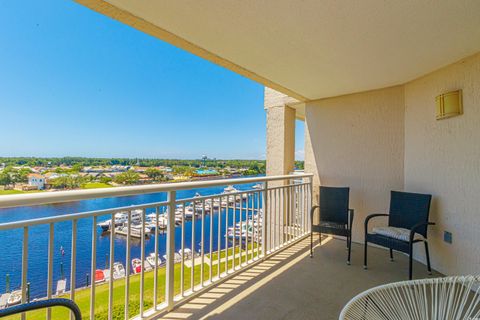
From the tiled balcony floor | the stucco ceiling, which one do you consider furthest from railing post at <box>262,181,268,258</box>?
the stucco ceiling

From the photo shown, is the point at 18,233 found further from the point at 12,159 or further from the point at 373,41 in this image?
the point at 373,41

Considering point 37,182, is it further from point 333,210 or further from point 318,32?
point 333,210

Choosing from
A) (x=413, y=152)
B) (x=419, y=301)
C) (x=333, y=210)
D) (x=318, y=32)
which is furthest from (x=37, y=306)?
(x=413, y=152)

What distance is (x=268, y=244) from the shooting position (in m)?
3.51

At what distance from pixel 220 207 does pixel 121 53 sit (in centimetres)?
1447

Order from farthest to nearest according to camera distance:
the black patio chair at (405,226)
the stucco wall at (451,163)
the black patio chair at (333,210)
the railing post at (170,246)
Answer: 1. the black patio chair at (333,210)
2. the black patio chair at (405,226)
3. the stucco wall at (451,163)
4. the railing post at (170,246)

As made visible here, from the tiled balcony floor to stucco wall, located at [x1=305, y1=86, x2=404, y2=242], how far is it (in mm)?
972

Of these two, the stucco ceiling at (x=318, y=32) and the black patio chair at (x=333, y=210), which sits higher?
the stucco ceiling at (x=318, y=32)

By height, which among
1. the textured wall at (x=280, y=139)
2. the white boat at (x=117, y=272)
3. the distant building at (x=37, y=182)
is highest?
the textured wall at (x=280, y=139)

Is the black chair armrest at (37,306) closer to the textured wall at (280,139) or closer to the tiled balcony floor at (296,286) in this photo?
the tiled balcony floor at (296,286)

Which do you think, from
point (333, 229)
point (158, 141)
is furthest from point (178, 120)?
point (333, 229)

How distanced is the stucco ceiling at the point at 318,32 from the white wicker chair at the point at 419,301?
6.26ft

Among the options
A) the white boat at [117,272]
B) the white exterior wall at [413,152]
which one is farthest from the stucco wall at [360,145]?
the white boat at [117,272]

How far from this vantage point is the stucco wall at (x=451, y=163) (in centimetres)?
264
